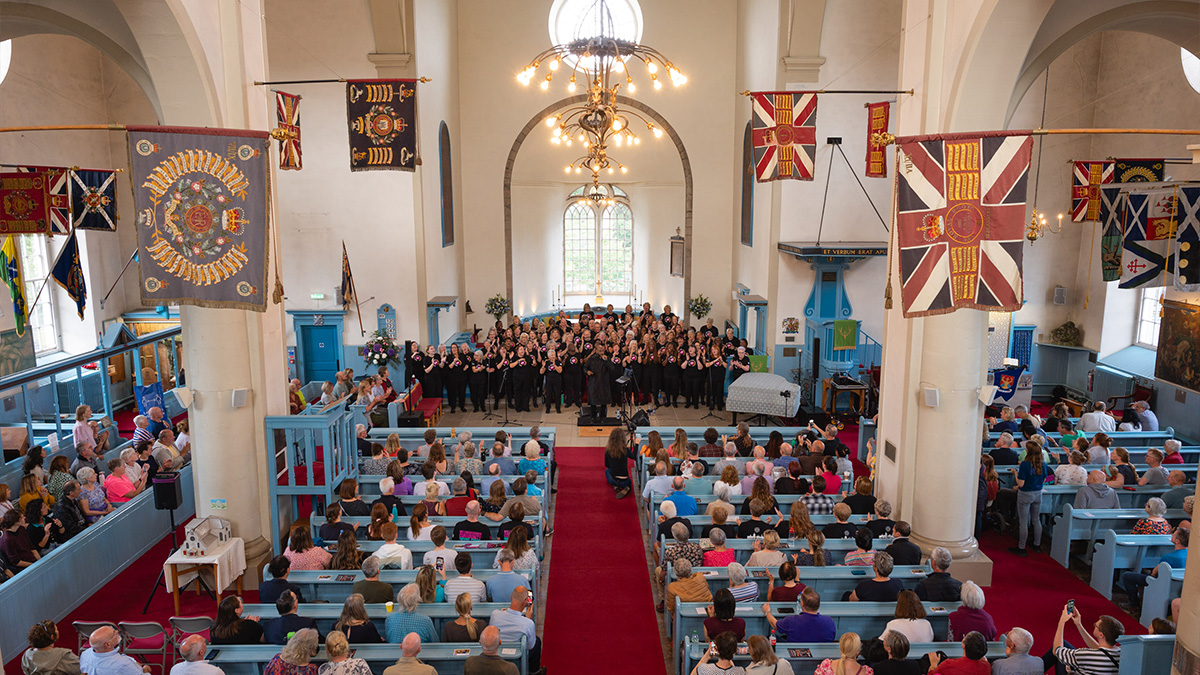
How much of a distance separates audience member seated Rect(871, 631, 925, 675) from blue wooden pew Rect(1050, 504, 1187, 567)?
5440 mm

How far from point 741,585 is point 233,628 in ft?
14.9

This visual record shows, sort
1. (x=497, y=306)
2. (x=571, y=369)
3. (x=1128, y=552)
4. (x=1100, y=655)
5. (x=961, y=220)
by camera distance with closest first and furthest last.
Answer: (x=1100, y=655) → (x=961, y=220) → (x=1128, y=552) → (x=571, y=369) → (x=497, y=306)

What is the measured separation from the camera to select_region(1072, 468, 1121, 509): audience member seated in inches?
397

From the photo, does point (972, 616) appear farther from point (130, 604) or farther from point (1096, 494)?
point (130, 604)

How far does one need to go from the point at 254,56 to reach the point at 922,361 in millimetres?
8664

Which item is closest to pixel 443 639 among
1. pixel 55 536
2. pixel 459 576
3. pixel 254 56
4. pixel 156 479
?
pixel 459 576

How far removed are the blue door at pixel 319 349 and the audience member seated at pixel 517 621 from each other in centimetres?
1276

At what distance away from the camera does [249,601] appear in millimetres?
9312

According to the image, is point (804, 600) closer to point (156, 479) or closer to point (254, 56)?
point (156, 479)

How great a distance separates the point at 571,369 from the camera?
1792 cm

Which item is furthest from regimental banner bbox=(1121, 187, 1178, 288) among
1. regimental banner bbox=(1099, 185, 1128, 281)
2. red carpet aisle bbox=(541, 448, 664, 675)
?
red carpet aisle bbox=(541, 448, 664, 675)

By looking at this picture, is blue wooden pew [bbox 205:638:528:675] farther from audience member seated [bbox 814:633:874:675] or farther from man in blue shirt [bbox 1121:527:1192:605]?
man in blue shirt [bbox 1121:527:1192:605]

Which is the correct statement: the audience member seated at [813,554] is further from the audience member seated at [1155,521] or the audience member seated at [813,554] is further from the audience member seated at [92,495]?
the audience member seated at [92,495]

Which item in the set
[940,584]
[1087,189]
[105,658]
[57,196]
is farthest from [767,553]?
[57,196]
